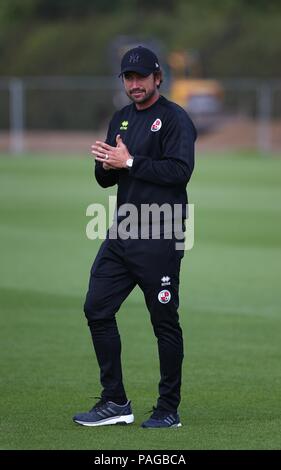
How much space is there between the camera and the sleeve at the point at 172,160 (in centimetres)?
689

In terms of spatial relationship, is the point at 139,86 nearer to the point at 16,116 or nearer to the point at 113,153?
the point at 113,153

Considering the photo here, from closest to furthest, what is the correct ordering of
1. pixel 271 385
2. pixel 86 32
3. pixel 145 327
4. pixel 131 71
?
pixel 131 71, pixel 271 385, pixel 145 327, pixel 86 32

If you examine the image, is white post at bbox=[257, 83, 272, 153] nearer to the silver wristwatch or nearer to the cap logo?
the cap logo

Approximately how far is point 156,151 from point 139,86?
1.38 feet

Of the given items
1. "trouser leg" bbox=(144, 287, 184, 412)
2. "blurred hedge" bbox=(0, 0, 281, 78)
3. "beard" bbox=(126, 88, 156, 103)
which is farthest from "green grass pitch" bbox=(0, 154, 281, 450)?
"blurred hedge" bbox=(0, 0, 281, 78)

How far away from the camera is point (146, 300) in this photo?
707 cm

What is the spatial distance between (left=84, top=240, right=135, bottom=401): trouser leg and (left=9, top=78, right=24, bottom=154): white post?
39270 mm

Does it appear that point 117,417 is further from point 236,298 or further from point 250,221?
point 250,221

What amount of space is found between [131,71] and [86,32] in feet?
179

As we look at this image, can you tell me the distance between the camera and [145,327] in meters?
10.9

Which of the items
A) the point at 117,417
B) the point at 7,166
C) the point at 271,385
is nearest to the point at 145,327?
the point at 271,385

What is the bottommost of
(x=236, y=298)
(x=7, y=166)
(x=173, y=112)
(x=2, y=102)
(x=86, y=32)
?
(x=236, y=298)

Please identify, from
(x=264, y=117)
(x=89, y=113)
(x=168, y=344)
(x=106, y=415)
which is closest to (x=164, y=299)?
(x=168, y=344)

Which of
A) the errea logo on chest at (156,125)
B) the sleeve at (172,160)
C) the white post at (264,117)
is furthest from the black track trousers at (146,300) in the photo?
the white post at (264,117)
